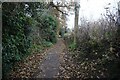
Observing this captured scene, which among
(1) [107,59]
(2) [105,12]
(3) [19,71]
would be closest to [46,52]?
(3) [19,71]

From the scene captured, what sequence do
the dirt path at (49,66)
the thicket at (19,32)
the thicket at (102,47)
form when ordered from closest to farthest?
1. the thicket at (102,47)
2. the thicket at (19,32)
3. the dirt path at (49,66)

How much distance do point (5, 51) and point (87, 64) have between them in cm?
151

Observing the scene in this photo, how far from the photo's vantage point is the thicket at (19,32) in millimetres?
3795

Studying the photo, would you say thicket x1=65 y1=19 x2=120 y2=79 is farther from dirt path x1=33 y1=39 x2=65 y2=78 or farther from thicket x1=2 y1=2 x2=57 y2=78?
thicket x1=2 y1=2 x2=57 y2=78

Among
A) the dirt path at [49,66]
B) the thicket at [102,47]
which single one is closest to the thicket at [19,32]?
the dirt path at [49,66]

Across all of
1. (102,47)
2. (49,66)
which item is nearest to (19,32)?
(49,66)

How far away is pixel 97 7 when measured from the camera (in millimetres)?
4562

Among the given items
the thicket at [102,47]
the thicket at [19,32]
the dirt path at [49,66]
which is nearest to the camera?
the thicket at [102,47]

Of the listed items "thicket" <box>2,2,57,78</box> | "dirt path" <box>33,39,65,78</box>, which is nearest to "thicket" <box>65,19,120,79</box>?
"dirt path" <box>33,39,65,78</box>

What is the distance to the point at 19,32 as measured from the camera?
4.47 meters

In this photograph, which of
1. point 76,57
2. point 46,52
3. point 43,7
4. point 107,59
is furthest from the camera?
point 46,52

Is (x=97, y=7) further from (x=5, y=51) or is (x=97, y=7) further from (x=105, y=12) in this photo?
(x=5, y=51)

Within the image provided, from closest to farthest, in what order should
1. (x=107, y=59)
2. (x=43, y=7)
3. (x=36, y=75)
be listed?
(x=107, y=59)
(x=36, y=75)
(x=43, y=7)

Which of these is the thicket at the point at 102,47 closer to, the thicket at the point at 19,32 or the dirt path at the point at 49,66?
the dirt path at the point at 49,66
